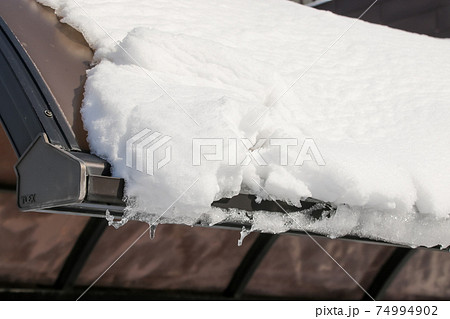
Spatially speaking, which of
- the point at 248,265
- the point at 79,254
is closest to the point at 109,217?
the point at 79,254

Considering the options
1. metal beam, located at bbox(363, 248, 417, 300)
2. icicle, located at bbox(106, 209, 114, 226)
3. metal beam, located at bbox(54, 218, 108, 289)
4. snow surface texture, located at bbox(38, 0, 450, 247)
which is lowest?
metal beam, located at bbox(363, 248, 417, 300)

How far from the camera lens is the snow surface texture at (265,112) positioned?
158 centimetres

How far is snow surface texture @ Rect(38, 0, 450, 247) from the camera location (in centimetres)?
158

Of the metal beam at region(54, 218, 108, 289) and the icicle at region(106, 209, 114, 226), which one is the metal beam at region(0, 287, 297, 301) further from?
the icicle at region(106, 209, 114, 226)

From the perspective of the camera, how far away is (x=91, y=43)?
79.8 inches

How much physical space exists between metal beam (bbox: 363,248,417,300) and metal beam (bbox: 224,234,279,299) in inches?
36.1

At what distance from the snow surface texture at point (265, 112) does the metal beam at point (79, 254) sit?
1.12m

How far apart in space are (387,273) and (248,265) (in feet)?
3.27

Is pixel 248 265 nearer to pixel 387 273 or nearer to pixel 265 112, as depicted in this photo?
pixel 387 273

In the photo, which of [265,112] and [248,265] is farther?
[248,265]

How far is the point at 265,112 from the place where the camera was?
1.83 metres

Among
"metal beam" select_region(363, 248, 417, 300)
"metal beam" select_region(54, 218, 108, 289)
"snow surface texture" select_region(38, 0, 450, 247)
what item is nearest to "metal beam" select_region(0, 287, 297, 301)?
"metal beam" select_region(54, 218, 108, 289)

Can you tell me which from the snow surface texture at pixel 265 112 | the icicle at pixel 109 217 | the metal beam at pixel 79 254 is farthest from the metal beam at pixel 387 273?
the icicle at pixel 109 217

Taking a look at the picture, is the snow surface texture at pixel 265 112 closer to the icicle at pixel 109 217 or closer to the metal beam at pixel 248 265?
the icicle at pixel 109 217
